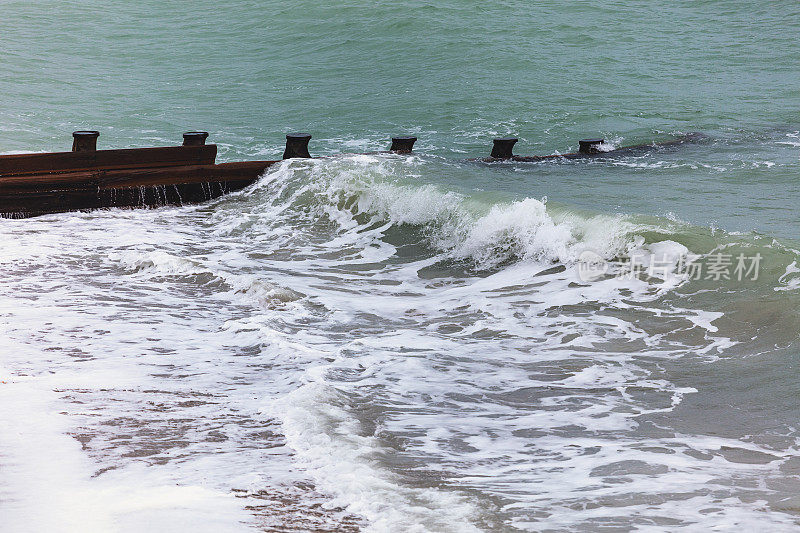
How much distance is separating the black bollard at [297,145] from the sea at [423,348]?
519mm

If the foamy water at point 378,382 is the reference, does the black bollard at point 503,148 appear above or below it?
above

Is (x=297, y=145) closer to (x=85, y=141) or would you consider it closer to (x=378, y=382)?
(x=85, y=141)

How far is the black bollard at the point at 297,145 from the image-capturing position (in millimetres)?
13094

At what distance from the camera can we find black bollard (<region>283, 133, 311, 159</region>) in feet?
43.0

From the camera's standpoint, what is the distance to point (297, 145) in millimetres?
13164

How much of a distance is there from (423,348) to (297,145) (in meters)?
7.41

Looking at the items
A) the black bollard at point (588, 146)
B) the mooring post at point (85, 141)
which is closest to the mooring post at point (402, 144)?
the black bollard at point (588, 146)

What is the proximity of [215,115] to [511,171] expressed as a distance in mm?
10499
